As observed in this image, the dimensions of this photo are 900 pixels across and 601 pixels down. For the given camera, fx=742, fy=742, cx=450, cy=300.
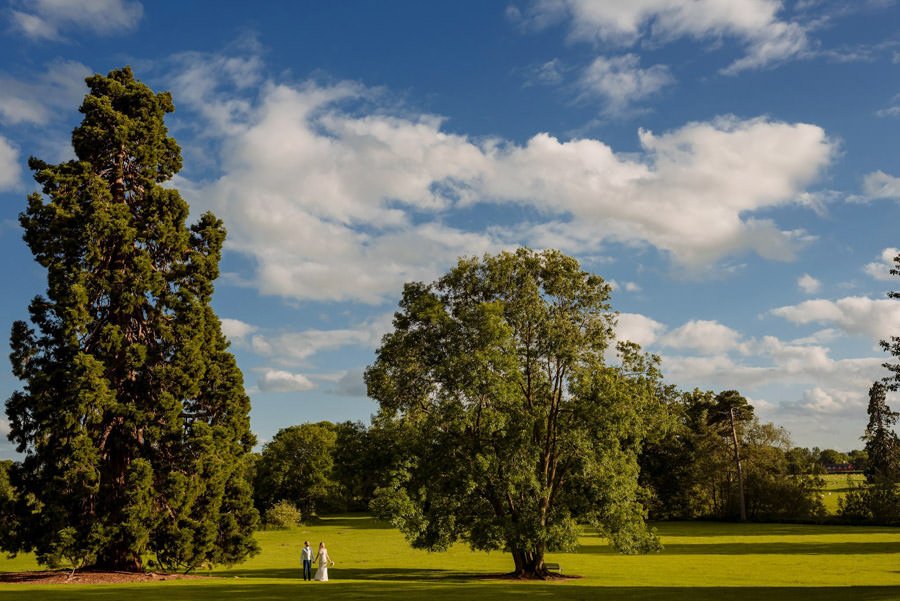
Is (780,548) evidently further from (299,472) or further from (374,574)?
(299,472)

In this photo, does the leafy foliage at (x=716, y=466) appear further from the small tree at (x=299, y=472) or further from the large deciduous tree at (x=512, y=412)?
the large deciduous tree at (x=512, y=412)

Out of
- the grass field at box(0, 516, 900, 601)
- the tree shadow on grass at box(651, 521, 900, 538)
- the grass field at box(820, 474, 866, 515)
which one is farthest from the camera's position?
the grass field at box(820, 474, 866, 515)

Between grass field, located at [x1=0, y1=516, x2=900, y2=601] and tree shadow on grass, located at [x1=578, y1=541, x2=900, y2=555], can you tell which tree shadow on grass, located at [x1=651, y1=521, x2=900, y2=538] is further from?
tree shadow on grass, located at [x1=578, y1=541, x2=900, y2=555]

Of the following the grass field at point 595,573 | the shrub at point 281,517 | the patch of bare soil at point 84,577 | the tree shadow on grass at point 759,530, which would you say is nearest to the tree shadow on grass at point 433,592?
the grass field at point 595,573

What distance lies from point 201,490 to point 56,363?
9.47m

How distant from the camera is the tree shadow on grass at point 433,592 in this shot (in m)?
24.9

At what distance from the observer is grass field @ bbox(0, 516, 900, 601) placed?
1046 inches

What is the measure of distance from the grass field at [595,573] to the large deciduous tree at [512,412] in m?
2.75

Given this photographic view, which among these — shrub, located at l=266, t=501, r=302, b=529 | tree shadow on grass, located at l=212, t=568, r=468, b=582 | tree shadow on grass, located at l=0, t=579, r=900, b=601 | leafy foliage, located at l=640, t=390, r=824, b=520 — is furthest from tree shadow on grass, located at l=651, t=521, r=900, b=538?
tree shadow on grass, located at l=0, t=579, r=900, b=601

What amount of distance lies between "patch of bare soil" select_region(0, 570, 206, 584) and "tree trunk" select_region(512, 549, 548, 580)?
16071mm

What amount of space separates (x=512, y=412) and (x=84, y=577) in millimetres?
21046

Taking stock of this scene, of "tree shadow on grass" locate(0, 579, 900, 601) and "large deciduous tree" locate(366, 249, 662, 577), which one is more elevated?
"large deciduous tree" locate(366, 249, 662, 577)

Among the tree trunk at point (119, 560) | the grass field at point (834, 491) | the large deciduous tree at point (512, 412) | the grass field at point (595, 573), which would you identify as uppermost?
the large deciduous tree at point (512, 412)

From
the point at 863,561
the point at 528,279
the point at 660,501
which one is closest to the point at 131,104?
the point at 528,279
